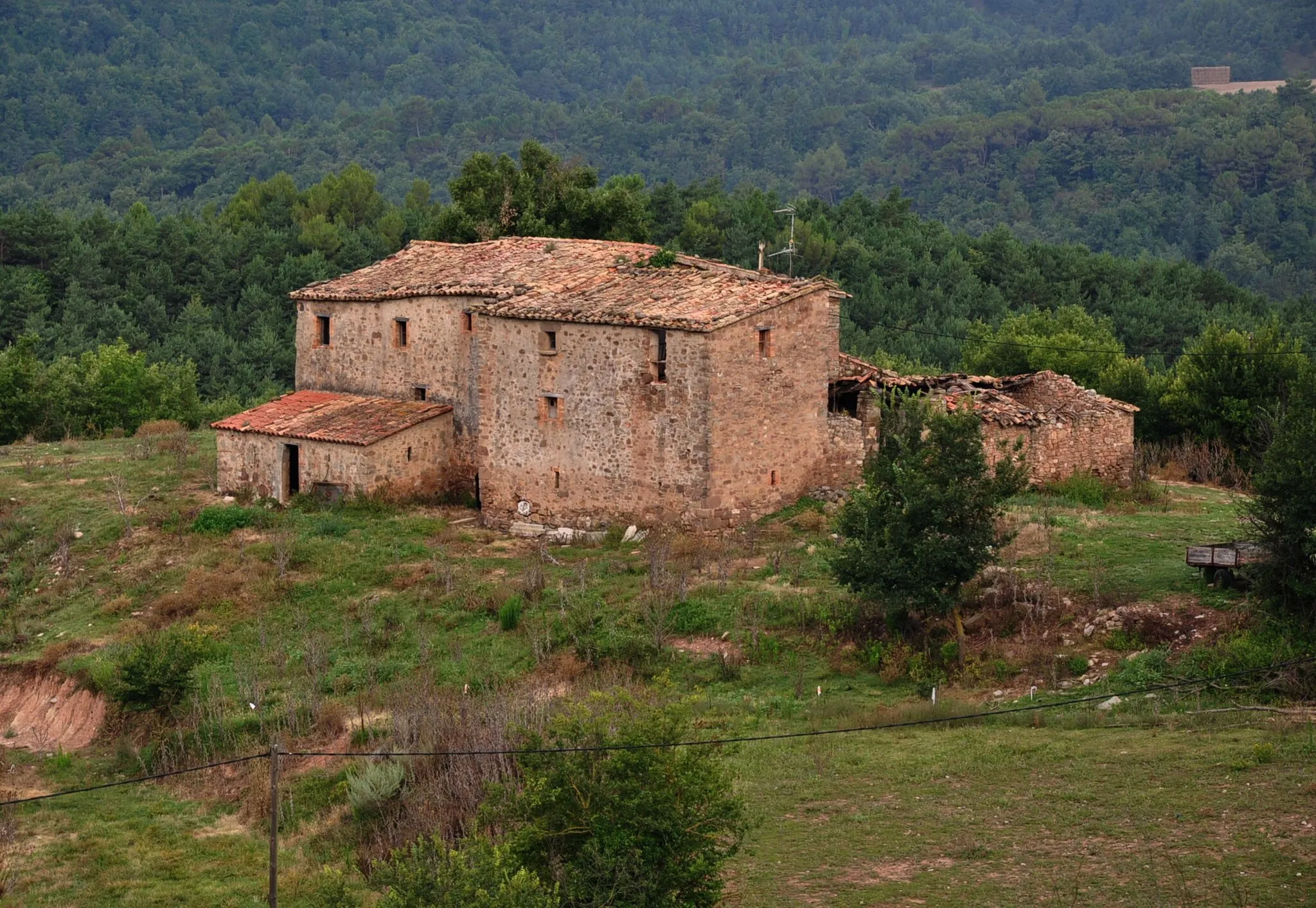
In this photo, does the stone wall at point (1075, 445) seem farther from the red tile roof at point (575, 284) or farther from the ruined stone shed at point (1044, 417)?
the red tile roof at point (575, 284)

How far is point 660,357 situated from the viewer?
3025 cm

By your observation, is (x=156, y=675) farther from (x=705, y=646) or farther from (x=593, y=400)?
(x=593, y=400)

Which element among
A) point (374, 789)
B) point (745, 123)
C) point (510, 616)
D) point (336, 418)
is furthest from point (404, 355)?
point (745, 123)

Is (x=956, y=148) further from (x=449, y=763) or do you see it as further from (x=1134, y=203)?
(x=449, y=763)

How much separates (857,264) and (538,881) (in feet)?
180

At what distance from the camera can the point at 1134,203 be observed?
4729 inches

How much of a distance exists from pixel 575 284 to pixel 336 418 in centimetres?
485

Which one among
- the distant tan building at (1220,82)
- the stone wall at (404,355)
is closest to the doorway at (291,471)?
the stone wall at (404,355)

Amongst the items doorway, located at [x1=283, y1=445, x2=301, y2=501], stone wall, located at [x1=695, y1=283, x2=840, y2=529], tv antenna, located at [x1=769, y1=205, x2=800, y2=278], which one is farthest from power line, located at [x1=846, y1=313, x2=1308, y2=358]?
doorway, located at [x1=283, y1=445, x2=301, y2=501]

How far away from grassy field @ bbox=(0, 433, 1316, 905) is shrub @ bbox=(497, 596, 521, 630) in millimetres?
137

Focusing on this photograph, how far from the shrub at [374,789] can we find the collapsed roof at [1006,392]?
11740 mm

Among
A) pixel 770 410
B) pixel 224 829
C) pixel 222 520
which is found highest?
pixel 770 410

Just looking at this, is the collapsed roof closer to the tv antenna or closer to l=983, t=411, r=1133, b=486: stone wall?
l=983, t=411, r=1133, b=486: stone wall

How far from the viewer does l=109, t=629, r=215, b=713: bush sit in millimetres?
25047
